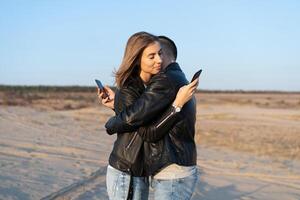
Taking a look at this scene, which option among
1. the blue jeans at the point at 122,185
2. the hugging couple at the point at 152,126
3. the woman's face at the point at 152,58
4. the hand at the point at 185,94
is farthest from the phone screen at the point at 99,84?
the hand at the point at 185,94

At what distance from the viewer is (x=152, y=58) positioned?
293 cm

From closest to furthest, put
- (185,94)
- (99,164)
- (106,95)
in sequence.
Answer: (185,94), (106,95), (99,164)

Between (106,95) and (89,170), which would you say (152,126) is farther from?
(89,170)

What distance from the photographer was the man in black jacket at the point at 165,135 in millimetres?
2809

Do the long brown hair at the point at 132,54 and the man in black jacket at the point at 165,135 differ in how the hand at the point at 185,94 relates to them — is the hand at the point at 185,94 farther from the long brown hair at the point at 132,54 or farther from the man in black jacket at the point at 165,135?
the long brown hair at the point at 132,54

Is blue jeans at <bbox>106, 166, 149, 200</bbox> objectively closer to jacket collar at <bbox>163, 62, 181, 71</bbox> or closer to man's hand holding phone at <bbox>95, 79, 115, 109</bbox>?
man's hand holding phone at <bbox>95, 79, 115, 109</bbox>

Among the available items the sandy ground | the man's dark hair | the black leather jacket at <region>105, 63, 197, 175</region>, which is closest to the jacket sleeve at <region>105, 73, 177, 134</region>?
the black leather jacket at <region>105, 63, 197, 175</region>

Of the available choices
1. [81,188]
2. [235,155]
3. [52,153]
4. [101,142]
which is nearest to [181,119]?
[81,188]

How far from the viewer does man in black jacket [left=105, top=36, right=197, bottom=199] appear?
2.81 m

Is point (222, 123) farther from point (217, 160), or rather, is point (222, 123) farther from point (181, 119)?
point (181, 119)

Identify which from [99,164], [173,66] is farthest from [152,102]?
[99,164]

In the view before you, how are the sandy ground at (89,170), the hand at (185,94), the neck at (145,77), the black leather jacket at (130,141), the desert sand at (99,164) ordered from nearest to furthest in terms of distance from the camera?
the hand at (185,94), the black leather jacket at (130,141), the neck at (145,77), the sandy ground at (89,170), the desert sand at (99,164)

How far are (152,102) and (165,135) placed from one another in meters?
0.21

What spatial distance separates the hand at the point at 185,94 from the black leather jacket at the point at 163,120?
5 cm
